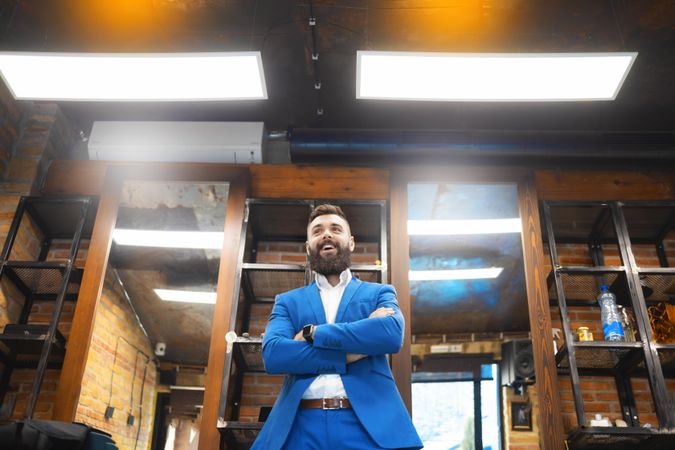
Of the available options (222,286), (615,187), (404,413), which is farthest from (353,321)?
(615,187)

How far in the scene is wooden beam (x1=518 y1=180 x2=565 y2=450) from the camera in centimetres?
285

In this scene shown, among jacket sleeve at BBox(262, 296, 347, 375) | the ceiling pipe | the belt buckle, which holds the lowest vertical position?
the belt buckle

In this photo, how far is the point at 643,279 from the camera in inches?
133

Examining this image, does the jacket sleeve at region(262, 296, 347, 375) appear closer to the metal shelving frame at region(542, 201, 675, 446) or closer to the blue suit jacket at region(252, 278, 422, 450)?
the blue suit jacket at region(252, 278, 422, 450)

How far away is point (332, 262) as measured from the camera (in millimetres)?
2105

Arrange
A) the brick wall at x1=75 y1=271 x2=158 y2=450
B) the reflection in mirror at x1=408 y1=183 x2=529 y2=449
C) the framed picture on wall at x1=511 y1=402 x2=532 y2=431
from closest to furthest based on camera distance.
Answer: the reflection in mirror at x1=408 y1=183 x2=529 y2=449 → the brick wall at x1=75 y1=271 x2=158 y2=450 → the framed picture on wall at x1=511 y1=402 x2=532 y2=431

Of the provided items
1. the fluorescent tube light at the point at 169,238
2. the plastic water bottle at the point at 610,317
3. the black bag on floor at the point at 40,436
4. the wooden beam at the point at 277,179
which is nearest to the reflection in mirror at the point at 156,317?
the fluorescent tube light at the point at 169,238

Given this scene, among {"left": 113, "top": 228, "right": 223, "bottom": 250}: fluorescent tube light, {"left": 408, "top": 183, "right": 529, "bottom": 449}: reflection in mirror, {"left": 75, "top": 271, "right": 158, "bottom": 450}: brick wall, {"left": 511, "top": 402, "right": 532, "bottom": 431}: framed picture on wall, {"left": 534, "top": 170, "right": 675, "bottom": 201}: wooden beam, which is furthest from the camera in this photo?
{"left": 511, "top": 402, "right": 532, "bottom": 431}: framed picture on wall

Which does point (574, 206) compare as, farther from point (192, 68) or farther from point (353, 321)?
point (192, 68)

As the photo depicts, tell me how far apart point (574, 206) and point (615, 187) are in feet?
1.04

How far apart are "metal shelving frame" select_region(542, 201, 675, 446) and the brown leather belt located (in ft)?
5.83

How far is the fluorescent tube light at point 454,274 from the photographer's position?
5.31m

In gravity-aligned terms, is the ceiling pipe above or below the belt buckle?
above

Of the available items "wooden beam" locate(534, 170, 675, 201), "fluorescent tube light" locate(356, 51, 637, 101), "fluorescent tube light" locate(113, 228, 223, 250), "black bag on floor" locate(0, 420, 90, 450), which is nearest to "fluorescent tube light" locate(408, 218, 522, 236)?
"wooden beam" locate(534, 170, 675, 201)
